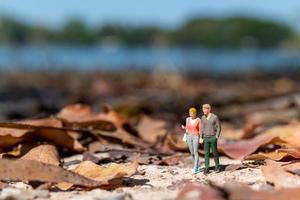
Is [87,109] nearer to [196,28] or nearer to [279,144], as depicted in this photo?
[279,144]

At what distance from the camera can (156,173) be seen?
199 centimetres

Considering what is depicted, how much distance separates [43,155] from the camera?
2.14 m

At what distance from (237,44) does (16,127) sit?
80.0 meters

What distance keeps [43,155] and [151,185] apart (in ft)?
1.65

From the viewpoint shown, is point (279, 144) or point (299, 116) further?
point (299, 116)

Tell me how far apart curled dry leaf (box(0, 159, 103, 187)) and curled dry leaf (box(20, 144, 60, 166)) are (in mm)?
344

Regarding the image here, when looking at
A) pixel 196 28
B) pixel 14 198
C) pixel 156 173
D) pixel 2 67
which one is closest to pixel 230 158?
pixel 156 173

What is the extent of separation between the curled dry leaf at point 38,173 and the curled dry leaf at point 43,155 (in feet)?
→ 1.13

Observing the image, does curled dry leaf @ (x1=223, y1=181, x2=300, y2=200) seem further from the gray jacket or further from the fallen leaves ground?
the gray jacket

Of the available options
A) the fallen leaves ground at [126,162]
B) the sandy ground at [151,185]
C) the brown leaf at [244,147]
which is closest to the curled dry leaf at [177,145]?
the fallen leaves ground at [126,162]

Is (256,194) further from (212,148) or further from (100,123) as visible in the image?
(100,123)

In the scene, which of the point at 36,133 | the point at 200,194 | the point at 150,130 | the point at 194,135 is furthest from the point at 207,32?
the point at 200,194

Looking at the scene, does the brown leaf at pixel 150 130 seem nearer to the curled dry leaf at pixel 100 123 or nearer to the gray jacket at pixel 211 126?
the curled dry leaf at pixel 100 123

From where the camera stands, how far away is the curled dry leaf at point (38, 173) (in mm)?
1699
